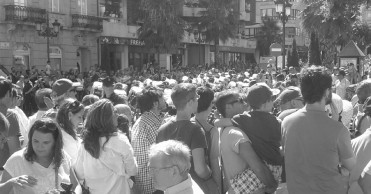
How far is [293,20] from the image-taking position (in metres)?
73.9

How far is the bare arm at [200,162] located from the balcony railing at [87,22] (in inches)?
1073

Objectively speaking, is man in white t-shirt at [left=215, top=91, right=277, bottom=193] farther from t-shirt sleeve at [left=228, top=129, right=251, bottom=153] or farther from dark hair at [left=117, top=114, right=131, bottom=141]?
dark hair at [left=117, top=114, right=131, bottom=141]

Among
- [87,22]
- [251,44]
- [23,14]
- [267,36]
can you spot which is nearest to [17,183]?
[23,14]

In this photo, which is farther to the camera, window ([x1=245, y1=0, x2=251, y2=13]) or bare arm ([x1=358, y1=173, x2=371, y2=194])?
window ([x1=245, y1=0, x2=251, y2=13])

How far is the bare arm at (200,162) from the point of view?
14.6 ft

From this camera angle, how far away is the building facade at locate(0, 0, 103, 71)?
26469 mm

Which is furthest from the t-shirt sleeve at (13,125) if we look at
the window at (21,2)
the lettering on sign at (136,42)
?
the lettering on sign at (136,42)

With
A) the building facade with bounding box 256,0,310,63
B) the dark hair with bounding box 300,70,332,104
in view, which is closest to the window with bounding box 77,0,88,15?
the dark hair with bounding box 300,70,332,104

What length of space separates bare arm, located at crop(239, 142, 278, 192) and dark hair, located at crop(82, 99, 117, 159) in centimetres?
118

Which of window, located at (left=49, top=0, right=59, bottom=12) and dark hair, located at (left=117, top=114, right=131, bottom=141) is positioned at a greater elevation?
window, located at (left=49, top=0, right=59, bottom=12)

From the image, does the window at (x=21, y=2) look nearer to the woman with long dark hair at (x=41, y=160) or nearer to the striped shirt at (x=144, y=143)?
the striped shirt at (x=144, y=143)

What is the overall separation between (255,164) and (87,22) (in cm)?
2855

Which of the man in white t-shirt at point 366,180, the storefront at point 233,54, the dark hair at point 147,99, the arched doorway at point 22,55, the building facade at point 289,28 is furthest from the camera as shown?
the building facade at point 289,28

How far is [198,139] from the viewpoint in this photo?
4469 mm
